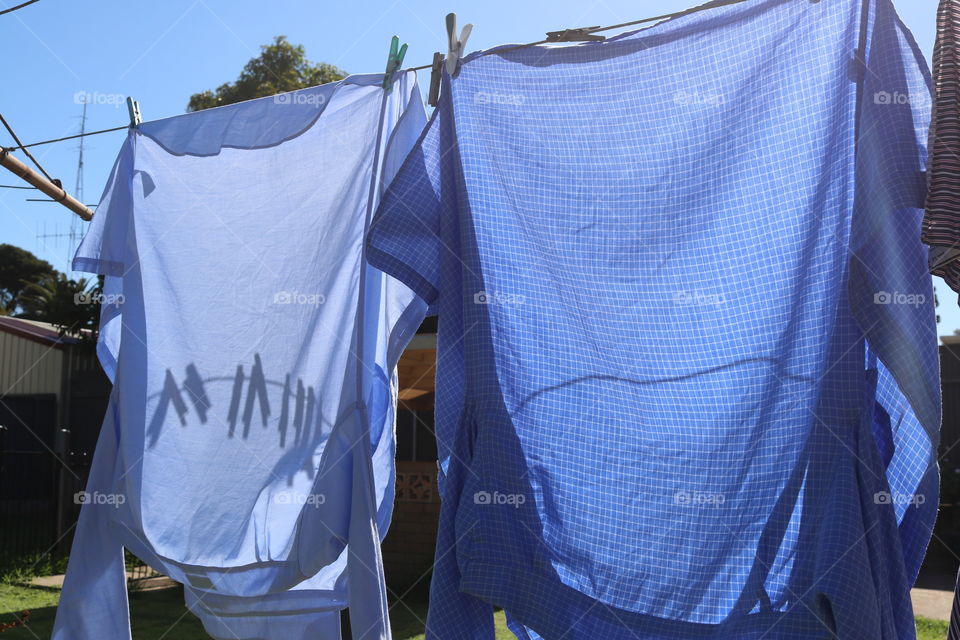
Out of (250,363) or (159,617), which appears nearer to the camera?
(250,363)

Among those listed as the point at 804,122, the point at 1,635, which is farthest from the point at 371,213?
the point at 1,635

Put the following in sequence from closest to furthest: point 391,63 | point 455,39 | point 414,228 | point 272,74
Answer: point 414,228
point 455,39
point 391,63
point 272,74

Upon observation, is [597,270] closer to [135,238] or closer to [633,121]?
[633,121]

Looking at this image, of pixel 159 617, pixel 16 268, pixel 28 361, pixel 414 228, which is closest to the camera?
pixel 414 228

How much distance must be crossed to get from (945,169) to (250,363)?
1.95 m

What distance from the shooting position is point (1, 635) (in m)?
5.36

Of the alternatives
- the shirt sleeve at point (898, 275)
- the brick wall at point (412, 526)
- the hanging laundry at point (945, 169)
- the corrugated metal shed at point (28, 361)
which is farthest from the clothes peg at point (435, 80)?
the corrugated metal shed at point (28, 361)

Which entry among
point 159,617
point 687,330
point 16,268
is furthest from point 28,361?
point 16,268

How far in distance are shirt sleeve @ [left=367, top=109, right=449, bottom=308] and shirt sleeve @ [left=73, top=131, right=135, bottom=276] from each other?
46.9 inches

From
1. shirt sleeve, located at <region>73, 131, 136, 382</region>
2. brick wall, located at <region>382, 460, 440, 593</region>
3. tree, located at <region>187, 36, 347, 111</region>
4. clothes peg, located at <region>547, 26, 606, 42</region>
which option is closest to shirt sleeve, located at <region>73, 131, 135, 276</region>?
shirt sleeve, located at <region>73, 131, 136, 382</region>

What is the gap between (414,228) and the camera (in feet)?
6.89

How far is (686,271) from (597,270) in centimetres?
21

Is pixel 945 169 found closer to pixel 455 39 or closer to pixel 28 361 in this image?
pixel 455 39

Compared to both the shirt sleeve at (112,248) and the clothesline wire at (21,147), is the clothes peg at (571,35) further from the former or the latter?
the clothesline wire at (21,147)
